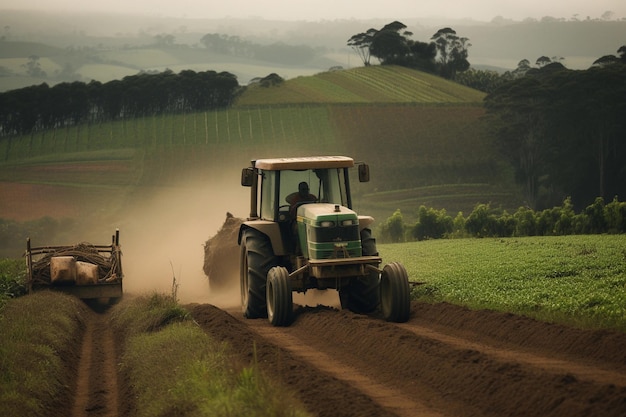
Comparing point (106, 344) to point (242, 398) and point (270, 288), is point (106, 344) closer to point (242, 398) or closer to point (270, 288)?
point (270, 288)

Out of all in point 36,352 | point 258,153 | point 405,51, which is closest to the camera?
point 36,352

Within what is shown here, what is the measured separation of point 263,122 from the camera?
291 feet

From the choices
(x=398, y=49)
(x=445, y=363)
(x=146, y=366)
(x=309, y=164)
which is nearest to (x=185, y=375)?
(x=146, y=366)

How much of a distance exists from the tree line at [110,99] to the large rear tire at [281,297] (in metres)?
71.0

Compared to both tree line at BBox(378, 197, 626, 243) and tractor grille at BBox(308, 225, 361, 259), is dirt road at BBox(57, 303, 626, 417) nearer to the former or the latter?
tractor grille at BBox(308, 225, 361, 259)

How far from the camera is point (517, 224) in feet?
145

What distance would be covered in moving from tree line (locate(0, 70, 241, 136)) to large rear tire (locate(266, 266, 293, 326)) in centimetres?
7101

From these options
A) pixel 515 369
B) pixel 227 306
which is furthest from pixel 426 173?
pixel 515 369

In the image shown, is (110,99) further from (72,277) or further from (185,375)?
(185,375)

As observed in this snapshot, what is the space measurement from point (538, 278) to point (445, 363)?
31.6 ft

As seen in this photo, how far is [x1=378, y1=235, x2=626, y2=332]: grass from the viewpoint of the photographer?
16.7 metres

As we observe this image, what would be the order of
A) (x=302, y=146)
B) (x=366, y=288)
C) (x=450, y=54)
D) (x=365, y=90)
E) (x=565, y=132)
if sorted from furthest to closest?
(x=450, y=54), (x=365, y=90), (x=302, y=146), (x=565, y=132), (x=366, y=288)

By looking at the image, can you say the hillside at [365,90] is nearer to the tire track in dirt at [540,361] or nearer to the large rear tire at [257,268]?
the large rear tire at [257,268]

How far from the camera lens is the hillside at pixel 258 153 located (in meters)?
71.4
